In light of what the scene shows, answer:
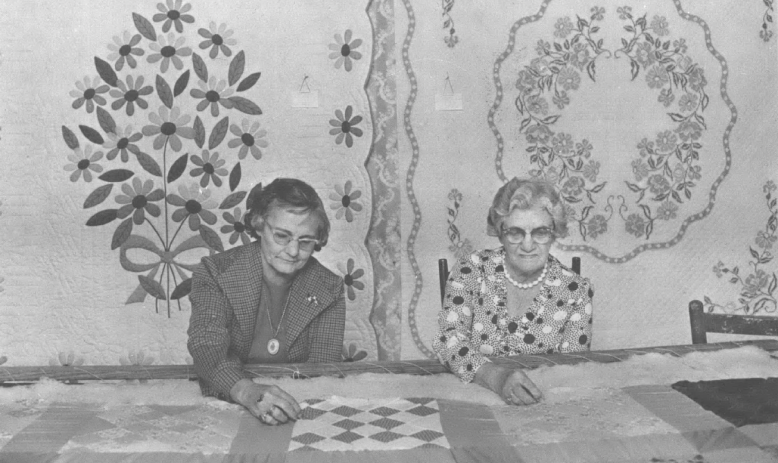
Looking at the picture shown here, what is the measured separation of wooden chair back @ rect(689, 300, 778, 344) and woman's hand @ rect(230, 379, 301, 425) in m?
1.39

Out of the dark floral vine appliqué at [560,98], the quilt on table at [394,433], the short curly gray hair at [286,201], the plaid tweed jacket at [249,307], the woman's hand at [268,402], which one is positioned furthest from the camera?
the dark floral vine appliqué at [560,98]

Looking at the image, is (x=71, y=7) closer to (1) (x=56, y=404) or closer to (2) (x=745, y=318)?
(1) (x=56, y=404)

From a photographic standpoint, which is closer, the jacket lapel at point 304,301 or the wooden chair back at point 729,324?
the wooden chair back at point 729,324

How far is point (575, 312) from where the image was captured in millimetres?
2785

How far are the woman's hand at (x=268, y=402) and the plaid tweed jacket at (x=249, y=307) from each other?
1.02ft

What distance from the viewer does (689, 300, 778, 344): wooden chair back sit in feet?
8.83

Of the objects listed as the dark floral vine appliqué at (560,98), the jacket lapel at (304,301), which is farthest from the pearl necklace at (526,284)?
the dark floral vine appliqué at (560,98)

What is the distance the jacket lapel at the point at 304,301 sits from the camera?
2.85 metres

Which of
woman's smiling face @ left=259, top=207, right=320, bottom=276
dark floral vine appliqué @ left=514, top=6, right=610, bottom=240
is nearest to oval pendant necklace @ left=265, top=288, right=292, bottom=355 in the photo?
woman's smiling face @ left=259, top=207, right=320, bottom=276

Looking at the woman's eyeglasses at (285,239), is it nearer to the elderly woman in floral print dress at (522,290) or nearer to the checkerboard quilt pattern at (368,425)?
the elderly woman in floral print dress at (522,290)

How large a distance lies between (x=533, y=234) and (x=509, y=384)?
648mm

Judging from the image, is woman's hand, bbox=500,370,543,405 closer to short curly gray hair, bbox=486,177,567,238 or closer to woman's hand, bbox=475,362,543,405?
woman's hand, bbox=475,362,543,405

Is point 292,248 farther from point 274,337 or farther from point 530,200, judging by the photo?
point 530,200

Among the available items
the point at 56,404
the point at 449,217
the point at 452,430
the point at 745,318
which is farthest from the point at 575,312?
the point at 56,404
